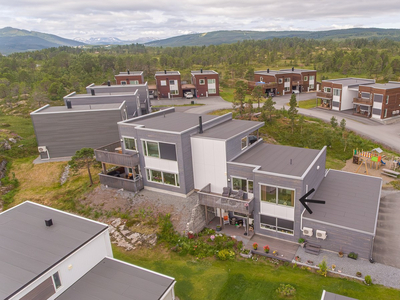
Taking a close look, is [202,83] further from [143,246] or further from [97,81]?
[143,246]

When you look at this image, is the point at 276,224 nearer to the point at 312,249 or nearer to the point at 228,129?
the point at 312,249

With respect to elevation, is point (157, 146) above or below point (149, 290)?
above

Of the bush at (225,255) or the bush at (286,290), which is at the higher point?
the bush at (286,290)

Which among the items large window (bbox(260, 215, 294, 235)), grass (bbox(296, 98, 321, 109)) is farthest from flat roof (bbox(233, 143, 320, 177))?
grass (bbox(296, 98, 321, 109))

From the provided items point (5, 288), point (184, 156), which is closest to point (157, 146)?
point (184, 156)

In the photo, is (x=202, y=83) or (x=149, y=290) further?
(x=202, y=83)

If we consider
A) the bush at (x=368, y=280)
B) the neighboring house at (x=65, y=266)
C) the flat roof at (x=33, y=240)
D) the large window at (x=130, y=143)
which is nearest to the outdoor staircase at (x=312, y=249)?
the bush at (x=368, y=280)

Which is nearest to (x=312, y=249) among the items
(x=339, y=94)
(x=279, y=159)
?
(x=279, y=159)

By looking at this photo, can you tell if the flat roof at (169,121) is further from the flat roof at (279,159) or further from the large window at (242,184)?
the large window at (242,184)
